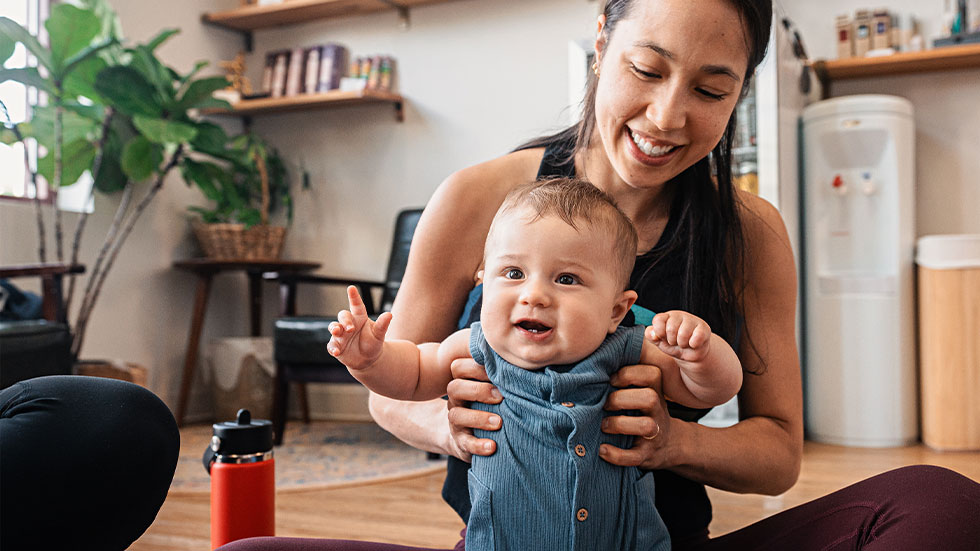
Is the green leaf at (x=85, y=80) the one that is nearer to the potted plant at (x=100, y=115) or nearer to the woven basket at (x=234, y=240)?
the potted plant at (x=100, y=115)

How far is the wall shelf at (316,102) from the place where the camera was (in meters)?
4.21

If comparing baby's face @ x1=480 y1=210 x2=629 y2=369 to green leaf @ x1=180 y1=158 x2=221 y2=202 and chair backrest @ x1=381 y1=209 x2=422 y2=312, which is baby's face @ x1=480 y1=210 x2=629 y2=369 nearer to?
chair backrest @ x1=381 y1=209 x2=422 y2=312

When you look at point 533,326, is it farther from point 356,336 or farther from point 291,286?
point 291,286

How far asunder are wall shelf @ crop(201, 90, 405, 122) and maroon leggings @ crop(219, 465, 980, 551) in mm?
3368

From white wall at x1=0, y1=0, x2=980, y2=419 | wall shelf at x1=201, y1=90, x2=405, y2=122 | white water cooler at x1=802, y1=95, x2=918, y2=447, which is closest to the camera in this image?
white water cooler at x1=802, y1=95, x2=918, y2=447

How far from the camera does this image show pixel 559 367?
959 millimetres

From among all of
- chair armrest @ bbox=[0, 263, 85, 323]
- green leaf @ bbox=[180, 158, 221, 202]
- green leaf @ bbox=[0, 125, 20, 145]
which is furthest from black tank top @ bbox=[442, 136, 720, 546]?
green leaf @ bbox=[180, 158, 221, 202]

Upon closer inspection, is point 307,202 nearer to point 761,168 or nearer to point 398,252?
point 398,252

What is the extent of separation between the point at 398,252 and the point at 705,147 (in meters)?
2.92

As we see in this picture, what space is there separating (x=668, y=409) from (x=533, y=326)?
0.80 feet

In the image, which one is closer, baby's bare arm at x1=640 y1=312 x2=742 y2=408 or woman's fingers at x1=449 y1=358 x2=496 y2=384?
baby's bare arm at x1=640 y1=312 x2=742 y2=408

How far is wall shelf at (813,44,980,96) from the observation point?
3455 millimetres

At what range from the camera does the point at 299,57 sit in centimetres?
451

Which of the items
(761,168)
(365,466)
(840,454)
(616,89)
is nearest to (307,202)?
(365,466)
